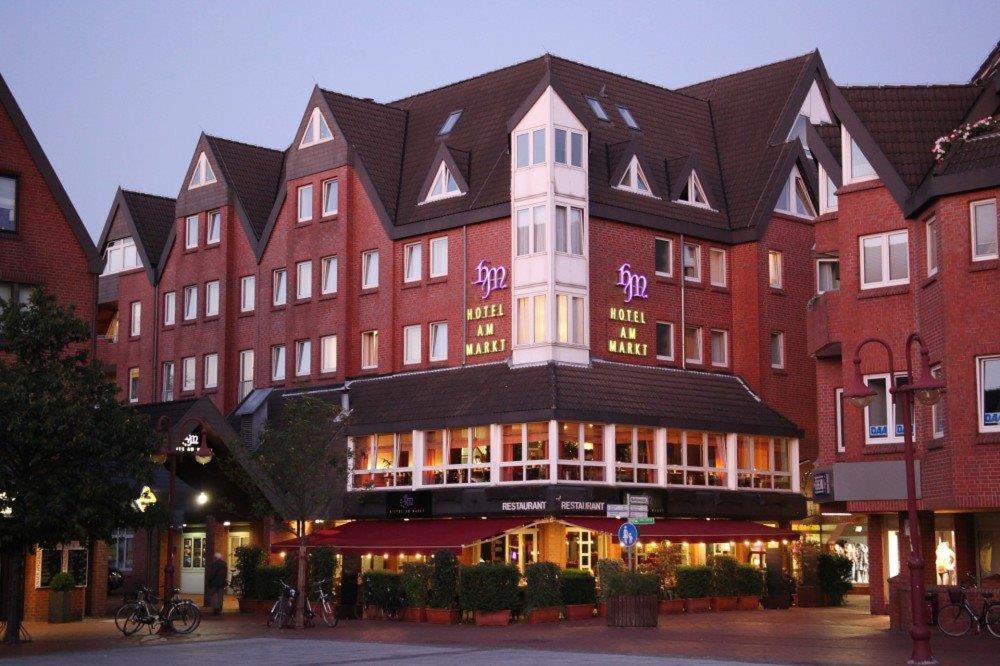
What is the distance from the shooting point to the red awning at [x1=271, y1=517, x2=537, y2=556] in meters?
46.7

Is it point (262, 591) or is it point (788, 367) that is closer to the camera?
point (262, 591)

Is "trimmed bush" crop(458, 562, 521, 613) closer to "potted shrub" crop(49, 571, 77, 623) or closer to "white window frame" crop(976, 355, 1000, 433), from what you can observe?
"potted shrub" crop(49, 571, 77, 623)

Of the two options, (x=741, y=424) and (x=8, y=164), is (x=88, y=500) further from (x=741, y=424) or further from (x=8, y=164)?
(x=741, y=424)

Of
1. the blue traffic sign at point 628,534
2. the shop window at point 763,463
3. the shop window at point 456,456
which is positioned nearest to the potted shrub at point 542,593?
the blue traffic sign at point 628,534

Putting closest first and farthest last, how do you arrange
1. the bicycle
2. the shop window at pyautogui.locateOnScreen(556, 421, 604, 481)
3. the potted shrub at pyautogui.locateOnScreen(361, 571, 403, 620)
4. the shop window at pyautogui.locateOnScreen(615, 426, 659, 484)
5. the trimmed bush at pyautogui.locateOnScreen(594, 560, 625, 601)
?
the bicycle < the trimmed bush at pyautogui.locateOnScreen(594, 560, 625, 601) < the potted shrub at pyautogui.locateOnScreen(361, 571, 403, 620) < the shop window at pyautogui.locateOnScreen(556, 421, 604, 481) < the shop window at pyautogui.locateOnScreen(615, 426, 659, 484)

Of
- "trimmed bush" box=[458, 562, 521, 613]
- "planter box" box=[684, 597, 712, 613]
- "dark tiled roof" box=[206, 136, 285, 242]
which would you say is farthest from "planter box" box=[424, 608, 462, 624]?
"dark tiled roof" box=[206, 136, 285, 242]

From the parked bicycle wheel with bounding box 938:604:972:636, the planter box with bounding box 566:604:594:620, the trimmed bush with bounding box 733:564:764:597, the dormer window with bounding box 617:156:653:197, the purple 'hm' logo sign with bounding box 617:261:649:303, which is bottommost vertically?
the planter box with bounding box 566:604:594:620

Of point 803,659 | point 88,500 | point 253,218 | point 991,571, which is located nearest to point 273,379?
point 253,218

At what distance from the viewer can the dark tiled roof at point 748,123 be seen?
57.4 m

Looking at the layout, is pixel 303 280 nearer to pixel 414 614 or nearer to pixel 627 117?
pixel 627 117

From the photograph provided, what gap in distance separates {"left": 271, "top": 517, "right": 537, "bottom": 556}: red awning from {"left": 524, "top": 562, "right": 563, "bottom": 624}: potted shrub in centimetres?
446

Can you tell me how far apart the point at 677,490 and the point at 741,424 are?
384cm

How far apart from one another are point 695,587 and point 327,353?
1928cm

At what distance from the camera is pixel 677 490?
169 feet
